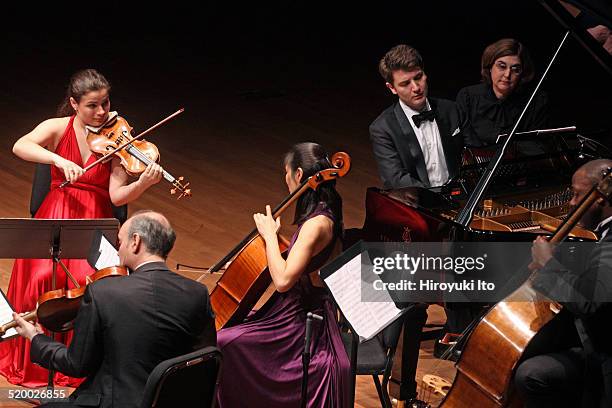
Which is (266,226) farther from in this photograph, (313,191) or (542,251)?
(542,251)

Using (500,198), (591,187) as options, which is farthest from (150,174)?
(591,187)

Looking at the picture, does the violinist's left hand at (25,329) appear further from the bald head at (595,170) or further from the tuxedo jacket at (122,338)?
the bald head at (595,170)

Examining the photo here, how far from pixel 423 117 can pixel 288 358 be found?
1.54 m

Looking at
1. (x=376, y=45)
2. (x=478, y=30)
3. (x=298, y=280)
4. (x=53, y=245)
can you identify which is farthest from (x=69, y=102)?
(x=478, y=30)

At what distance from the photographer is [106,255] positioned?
442 centimetres

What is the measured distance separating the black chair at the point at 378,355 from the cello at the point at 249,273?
1.43ft

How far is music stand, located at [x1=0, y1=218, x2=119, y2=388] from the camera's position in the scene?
450 centimetres

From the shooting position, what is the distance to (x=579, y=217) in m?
4.08

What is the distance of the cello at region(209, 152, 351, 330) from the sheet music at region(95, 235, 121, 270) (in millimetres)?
486

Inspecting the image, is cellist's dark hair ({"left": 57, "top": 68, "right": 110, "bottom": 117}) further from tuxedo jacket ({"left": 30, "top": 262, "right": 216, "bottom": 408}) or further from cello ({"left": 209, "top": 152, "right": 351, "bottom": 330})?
tuxedo jacket ({"left": 30, "top": 262, "right": 216, "bottom": 408})

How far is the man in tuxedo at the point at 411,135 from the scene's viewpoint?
17.5 ft

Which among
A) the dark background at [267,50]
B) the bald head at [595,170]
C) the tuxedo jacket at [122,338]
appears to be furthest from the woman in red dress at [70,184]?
the dark background at [267,50]

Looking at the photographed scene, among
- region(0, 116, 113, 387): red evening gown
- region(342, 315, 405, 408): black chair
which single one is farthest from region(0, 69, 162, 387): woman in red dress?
region(342, 315, 405, 408): black chair

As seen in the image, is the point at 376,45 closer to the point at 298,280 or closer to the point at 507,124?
the point at 507,124
